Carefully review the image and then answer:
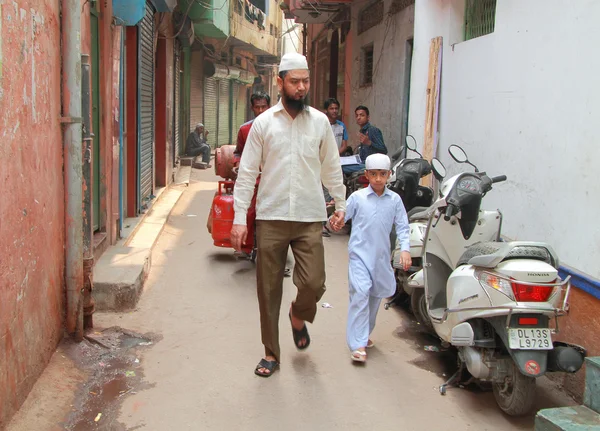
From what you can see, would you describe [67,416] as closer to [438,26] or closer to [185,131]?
[438,26]

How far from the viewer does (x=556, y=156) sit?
473 centimetres

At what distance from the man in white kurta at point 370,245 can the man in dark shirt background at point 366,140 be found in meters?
4.42

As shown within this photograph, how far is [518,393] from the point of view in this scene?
3.60 meters

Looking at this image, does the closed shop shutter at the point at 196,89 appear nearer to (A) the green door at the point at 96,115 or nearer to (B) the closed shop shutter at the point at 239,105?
(B) the closed shop shutter at the point at 239,105

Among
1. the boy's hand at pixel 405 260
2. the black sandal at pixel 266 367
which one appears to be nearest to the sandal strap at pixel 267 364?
the black sandal at pixel 266 367

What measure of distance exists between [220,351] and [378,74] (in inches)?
346

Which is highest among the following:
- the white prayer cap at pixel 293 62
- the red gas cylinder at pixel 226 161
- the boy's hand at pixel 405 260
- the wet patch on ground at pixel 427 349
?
the white prayer cap at pixel 293 62

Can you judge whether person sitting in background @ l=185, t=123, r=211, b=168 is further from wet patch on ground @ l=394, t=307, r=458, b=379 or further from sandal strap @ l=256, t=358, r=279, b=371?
sandal strap @ l=256, t=358, r=279, b=371

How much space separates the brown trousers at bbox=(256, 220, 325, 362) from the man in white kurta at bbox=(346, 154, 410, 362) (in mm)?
425

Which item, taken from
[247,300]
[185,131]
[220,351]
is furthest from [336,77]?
[220,351]

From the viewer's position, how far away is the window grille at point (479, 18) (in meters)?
6.81

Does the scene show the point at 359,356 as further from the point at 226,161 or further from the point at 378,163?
the point at 226,161

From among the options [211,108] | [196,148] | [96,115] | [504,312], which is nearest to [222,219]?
[96,115]

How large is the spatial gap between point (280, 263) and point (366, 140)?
201 inches
